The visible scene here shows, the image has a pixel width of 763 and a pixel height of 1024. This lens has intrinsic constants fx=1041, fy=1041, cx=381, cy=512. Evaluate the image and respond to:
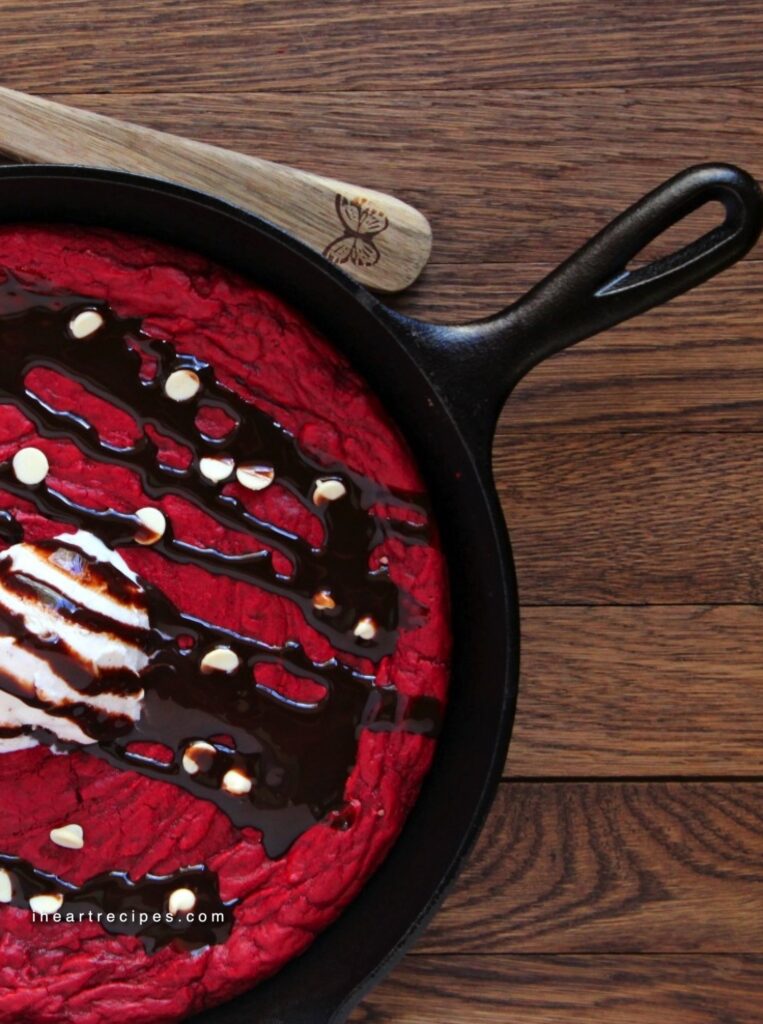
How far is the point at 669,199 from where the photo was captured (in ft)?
4.42

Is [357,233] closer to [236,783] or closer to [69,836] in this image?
[236,783]

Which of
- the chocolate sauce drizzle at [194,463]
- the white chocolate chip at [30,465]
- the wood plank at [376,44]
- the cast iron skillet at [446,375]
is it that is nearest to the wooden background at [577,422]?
the wood plank at [376,44]

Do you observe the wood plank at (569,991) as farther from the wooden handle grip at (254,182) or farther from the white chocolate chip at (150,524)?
the wooden handle grip at (254,182)

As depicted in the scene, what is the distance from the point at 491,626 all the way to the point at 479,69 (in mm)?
896

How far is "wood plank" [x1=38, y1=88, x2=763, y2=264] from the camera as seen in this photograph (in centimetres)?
167

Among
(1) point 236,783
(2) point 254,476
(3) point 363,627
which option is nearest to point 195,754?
(1) point 236,783

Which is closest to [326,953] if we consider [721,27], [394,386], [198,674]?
[198,674]

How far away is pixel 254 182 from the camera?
1.61 m

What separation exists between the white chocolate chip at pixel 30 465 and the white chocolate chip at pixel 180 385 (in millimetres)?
202

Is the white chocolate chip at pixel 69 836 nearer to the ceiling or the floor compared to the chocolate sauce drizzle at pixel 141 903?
nearer to the ceiling

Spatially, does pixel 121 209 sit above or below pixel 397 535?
above

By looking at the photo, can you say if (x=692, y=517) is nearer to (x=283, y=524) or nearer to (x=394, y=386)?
(x=394, y=386)

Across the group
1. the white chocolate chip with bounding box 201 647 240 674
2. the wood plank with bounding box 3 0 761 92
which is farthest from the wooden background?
the white chocolate chip with bounding box 201 647 240 674

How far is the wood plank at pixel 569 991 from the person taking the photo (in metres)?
1.71
